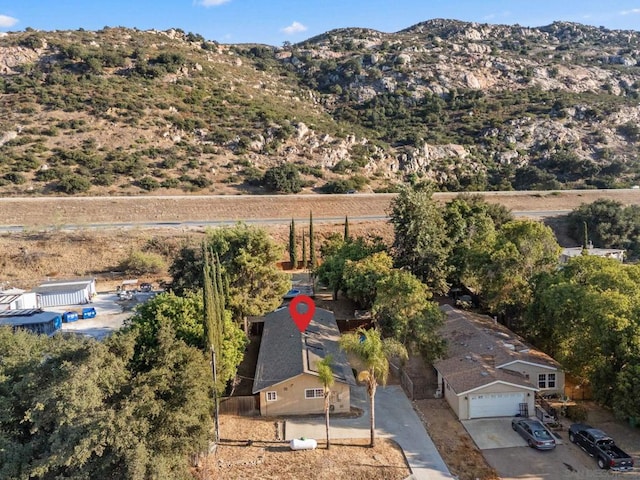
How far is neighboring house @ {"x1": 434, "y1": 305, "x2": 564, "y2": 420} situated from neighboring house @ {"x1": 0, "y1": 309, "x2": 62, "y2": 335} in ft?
78.2

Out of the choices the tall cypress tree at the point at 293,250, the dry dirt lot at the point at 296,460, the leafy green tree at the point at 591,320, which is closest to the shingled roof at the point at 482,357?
the leafy green tree at the point at 591,320

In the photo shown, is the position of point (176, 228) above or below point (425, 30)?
below

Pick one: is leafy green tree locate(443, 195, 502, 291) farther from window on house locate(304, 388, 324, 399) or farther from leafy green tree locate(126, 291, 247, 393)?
leafy green tree locate(126, 291, 247, 393)

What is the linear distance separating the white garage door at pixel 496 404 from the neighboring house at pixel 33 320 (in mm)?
24811

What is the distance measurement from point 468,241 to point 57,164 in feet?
169

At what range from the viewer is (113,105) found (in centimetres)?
6888

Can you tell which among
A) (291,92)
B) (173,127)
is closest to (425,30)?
(291,92)

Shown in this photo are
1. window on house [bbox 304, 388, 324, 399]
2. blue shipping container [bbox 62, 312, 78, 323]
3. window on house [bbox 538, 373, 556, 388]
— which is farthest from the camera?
blue shipping container [bbox 62, 312, 78, 323]

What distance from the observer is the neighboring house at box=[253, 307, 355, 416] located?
20.0 metres

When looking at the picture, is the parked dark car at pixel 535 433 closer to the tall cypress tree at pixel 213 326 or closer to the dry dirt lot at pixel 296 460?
the dry dirt lot at pixel 296 460

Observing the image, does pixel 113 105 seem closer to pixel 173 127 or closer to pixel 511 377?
pixel 173 127

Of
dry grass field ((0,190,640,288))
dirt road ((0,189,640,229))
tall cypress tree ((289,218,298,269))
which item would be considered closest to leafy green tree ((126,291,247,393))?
dry grass field ((0,190,640,288))

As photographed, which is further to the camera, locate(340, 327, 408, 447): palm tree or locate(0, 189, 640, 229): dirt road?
locate(0, 189, 640, 229): dirt road

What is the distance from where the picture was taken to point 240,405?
20.2 metres
